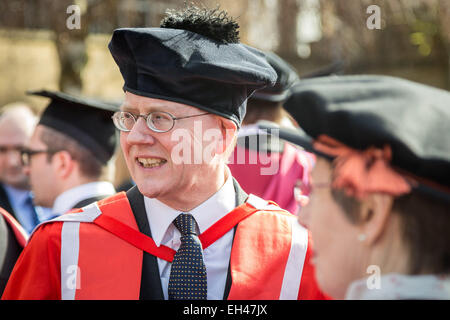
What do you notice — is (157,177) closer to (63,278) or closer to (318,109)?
(63,278)

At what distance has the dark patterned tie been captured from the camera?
87.7 inches

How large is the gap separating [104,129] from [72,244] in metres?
1.68

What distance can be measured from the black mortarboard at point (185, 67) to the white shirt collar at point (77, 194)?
4.41 feet

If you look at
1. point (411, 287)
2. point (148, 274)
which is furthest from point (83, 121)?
point (411, 287)

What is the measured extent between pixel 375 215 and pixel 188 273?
90cm

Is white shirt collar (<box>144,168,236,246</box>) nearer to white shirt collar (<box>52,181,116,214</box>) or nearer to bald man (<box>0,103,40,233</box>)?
white shirt collar (<box>52,181,116,214</box>)

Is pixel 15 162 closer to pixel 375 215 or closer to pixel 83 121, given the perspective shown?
pixel 83 121

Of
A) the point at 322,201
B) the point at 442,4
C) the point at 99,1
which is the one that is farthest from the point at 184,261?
the point at 442,4

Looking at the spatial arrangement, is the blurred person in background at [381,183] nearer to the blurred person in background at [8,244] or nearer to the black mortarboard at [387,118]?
the black mortarboard at [387,118]

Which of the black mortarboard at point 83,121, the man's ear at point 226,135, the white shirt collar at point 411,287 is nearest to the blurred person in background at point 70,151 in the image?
the black mortarboard at point 83,121

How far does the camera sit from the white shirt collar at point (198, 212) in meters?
2.39

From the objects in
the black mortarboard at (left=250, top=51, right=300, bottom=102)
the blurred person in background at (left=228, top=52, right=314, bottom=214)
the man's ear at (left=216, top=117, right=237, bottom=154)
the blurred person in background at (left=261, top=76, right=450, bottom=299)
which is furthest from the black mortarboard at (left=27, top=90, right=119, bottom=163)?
the blurred person in background at (left=261, top=76, right=450, bottom=299)

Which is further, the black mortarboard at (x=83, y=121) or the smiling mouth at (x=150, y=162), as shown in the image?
the black mortarboard at (x=83, y=121)

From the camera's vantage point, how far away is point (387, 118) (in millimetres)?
1514
